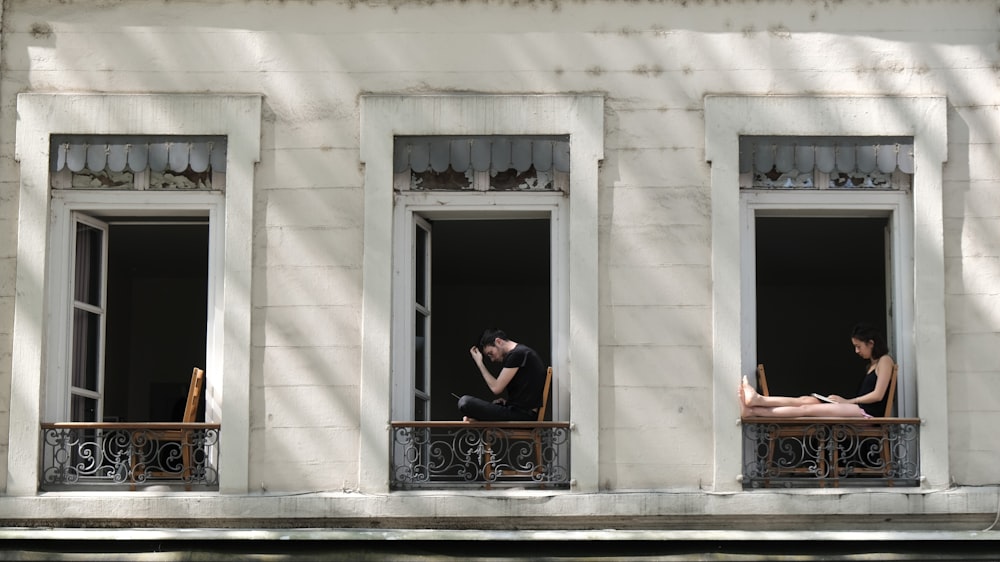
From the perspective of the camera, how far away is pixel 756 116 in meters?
11.2

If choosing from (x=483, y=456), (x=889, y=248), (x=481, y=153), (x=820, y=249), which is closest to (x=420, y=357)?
(x=483, y=456)

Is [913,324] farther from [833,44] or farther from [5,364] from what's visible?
[5,364]

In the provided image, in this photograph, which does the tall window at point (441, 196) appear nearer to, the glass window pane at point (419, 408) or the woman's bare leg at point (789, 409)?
the glass window pane at point (419, 408)

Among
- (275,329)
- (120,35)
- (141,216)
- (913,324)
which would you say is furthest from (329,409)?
(913,324)

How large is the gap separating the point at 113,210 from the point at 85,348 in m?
1.00

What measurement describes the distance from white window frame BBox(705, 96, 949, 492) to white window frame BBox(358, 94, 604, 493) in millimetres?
814

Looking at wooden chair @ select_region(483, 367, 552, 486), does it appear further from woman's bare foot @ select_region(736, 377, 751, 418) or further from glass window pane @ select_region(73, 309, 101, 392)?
glass window pane @ select_region(73, 309, 101, 392)

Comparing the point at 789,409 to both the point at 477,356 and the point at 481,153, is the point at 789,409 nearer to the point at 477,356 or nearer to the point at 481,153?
the point at 477,356

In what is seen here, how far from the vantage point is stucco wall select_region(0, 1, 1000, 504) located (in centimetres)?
1097

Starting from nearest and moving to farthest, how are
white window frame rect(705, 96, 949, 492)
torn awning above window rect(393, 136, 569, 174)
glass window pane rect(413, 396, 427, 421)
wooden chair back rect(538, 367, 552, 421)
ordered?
1. white window frame rect(705, 96, 949, 492)
2. wooden chair back rect(538, 367, 552, 421)
3. torn awning above window rect(393, 136, 569, 174)
4. glass window pane rect(413, 396, 427, 421)

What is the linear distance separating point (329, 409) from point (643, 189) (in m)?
2.57

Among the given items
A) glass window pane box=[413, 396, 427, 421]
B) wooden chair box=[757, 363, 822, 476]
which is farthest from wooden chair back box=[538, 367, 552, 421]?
wooden chair box=[757, 363, 822, 476]

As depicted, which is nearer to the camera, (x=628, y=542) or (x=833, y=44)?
(x=628, y=542)

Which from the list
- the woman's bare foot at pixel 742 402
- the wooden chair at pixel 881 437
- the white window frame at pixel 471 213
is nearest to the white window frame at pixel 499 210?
the white window frame at pixel 471 213
